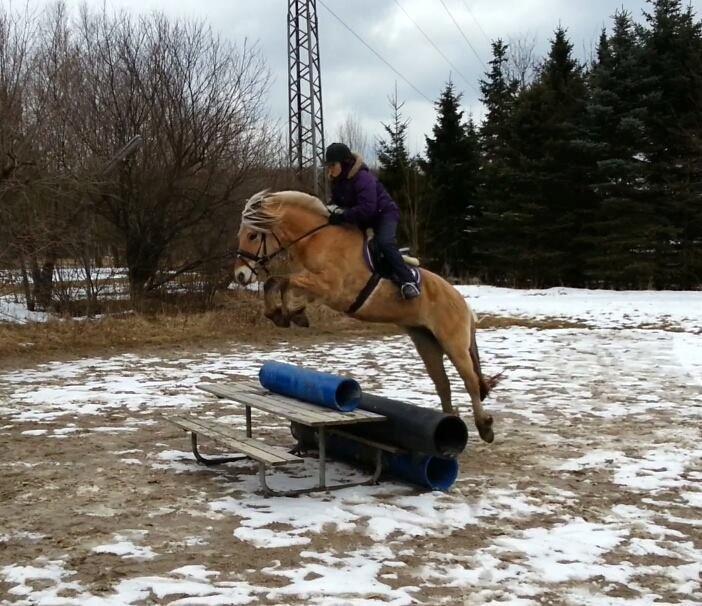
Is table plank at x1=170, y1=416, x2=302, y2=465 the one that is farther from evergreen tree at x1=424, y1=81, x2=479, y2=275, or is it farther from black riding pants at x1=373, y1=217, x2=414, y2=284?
evergreen tree at x1=424, y1=81, x2=479, y2=275

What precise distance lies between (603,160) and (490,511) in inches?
961

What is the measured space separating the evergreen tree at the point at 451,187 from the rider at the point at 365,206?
27808mm

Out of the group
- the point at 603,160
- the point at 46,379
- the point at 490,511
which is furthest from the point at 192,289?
the point at 603,160

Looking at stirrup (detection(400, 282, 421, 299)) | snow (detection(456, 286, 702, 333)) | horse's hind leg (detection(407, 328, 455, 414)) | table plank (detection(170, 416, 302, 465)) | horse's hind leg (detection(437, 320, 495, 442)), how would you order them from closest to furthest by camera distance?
table plank (detection(170, 416, 302, 465)), stirrup (detection(400, 282, 421, 299)), horse's hind leg (detection(437, 320, 495, 442)), horse's hind leg (detection(407, 328, 455, 414)), snow (detection(456, 286, 702, 333))

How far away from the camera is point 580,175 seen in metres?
29.4

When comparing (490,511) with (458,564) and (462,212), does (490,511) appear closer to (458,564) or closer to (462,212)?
(458,564)

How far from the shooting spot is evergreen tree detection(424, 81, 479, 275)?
34188 mm

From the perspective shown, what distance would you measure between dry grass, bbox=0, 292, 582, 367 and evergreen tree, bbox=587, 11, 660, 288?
8.95m

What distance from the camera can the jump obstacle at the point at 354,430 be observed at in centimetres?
575

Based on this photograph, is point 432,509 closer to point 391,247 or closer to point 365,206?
point 391,247

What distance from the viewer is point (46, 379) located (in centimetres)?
1124

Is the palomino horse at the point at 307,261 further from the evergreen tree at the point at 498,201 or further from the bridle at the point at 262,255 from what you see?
the evergreen tree at the point at 498,201

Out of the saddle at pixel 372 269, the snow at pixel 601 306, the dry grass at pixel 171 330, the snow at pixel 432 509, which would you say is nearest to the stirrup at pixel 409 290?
the saddle at pixel 372 269

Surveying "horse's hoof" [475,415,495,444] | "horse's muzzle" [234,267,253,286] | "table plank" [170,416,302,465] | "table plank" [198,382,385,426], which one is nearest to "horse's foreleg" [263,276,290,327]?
"horse's muzzle" [234,267,253,286]
